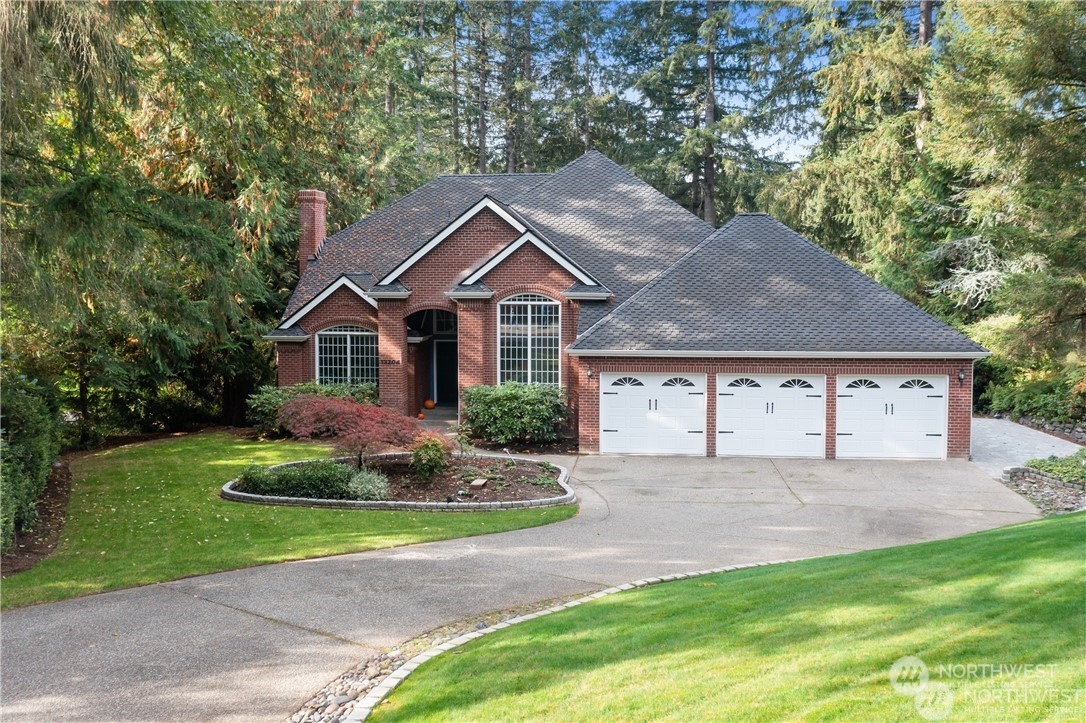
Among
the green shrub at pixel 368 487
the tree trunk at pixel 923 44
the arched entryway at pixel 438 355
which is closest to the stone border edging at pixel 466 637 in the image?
the green shrub at pixel 368 487

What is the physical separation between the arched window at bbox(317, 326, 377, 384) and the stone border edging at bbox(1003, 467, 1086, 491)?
Answer: 1593cm

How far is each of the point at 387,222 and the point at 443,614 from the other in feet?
64.4

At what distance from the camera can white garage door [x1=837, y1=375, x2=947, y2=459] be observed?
17.4 metres

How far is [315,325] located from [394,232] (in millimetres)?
4523

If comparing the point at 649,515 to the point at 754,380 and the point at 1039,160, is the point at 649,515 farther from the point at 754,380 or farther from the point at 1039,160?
the point at 1039,160

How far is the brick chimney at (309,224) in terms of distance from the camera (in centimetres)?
2433

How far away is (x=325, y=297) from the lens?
21.9m

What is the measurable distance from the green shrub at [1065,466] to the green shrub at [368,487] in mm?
12610

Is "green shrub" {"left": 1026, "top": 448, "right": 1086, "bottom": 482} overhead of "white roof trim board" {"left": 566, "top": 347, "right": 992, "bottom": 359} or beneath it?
beneath

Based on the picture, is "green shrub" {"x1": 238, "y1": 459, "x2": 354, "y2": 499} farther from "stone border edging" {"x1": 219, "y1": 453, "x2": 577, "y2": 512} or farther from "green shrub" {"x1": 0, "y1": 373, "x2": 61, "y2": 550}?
"green shrub" {"x1": 0, "y1": 373, "x2": 61, "y2": 550}

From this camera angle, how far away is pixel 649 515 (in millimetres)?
11977

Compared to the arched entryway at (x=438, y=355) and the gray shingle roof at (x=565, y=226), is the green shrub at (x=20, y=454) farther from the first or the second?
the arched entryway at (x=438, y=355)

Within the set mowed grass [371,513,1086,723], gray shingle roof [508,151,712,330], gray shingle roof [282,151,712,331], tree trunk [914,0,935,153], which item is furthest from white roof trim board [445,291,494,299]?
tree trunk [914,0,935,153]

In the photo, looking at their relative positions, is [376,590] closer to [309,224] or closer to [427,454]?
[427,454]
